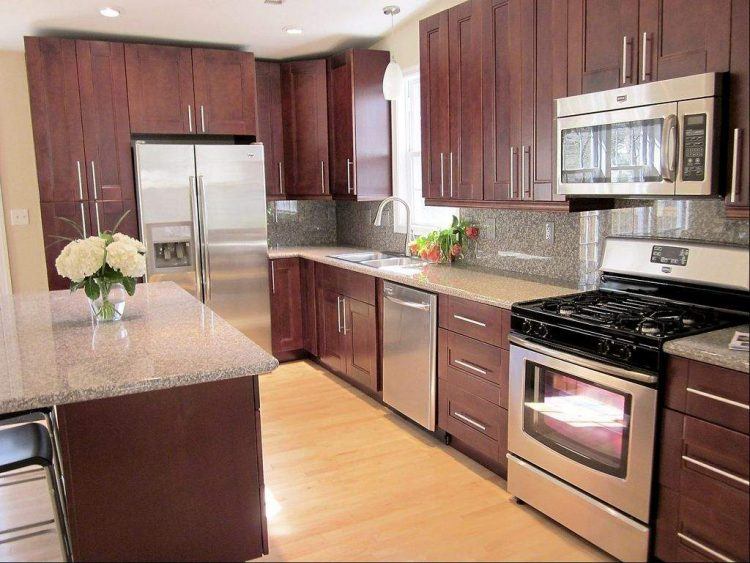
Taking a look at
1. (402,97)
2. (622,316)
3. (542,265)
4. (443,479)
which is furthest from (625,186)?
(402,97)

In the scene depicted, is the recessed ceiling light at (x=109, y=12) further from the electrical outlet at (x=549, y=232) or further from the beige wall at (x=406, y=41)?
the electrical outlet at (x=549, y=232)

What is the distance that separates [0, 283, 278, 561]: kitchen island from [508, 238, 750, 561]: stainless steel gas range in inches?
43.9

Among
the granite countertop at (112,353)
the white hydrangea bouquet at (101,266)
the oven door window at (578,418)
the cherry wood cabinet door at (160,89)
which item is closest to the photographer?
the granite countertop at (112,353)

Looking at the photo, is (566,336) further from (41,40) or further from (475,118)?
(41,40)

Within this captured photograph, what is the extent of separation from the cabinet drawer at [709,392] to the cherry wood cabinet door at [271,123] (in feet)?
11.6

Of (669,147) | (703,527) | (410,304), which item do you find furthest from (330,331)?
(703,527)

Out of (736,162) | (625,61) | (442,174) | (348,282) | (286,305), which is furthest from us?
(286,305)

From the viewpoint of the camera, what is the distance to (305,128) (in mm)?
4828

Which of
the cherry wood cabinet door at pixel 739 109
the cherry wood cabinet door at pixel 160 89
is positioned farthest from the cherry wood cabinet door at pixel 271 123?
the cherry wood cabinet door at pixel 739 109

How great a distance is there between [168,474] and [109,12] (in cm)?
297

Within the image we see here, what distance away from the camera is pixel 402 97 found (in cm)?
446

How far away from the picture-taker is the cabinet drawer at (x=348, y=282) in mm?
3754

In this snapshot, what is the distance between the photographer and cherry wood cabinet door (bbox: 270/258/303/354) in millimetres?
4695

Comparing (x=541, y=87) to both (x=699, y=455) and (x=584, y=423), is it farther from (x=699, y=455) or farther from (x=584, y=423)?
(x=699, y=455)
